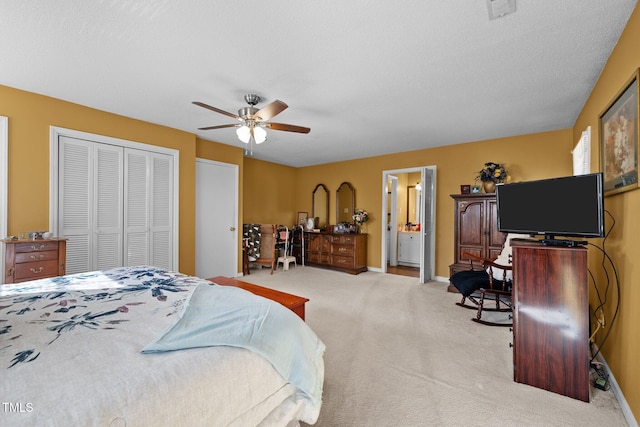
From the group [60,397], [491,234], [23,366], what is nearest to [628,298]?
[491,234]

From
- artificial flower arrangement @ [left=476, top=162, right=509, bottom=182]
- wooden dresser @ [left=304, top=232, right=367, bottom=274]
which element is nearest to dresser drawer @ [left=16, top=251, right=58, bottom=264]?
wooden dresser @ [left=304, top=232, right=367, bottom=274]

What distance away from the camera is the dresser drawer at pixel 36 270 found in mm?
2596

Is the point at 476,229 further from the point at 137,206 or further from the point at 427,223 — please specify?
the point at 137,206

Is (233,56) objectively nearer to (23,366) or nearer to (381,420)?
(23,366)

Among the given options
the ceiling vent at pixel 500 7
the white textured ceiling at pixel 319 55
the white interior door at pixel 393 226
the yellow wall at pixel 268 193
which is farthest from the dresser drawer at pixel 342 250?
the ceiling vent at pixel 500 7

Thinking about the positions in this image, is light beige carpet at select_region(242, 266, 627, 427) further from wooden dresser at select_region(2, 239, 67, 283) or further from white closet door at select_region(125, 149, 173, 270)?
wooden dresser at select_region(2, 239, 67, 283)

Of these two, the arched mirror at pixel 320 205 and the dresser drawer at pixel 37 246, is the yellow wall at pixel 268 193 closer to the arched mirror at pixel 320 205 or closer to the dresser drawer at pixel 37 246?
the arched mirror at pixel 320 205

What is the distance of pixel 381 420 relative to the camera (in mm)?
1635

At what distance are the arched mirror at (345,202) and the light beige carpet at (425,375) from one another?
2843 mm

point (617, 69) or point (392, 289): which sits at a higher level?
point (617, 69)

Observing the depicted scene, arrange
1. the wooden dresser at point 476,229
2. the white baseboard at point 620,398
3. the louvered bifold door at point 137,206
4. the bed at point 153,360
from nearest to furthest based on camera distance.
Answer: the bed at point 153,360, the white baseboard at point 620,398, the louvered bifold door at point 137,206, the wooden dresser at point 476,229

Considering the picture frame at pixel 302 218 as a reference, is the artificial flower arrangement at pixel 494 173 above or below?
above

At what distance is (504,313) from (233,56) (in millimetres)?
4058

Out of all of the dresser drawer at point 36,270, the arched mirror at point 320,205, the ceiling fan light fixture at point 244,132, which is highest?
the ceiling fan light fixture at point 244,132
